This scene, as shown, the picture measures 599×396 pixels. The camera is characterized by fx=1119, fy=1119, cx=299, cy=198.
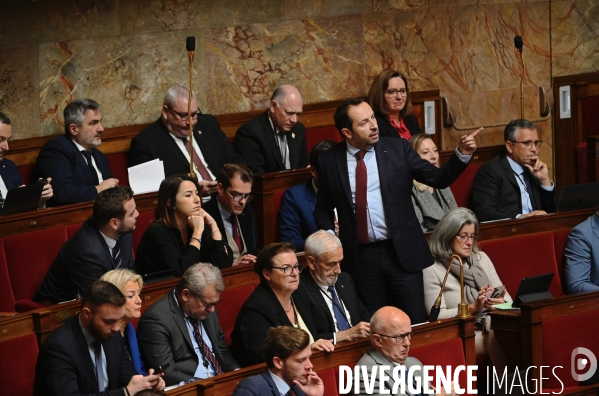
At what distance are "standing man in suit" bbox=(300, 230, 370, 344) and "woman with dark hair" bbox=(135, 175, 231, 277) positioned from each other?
34 cm

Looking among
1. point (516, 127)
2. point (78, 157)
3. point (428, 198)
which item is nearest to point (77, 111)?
point (78, 157)

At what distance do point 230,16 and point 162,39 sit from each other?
314 mm

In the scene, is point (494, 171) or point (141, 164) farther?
point (494, 171)

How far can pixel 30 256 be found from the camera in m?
3.23

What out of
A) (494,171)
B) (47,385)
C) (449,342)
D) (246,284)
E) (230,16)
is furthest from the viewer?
(230,16)

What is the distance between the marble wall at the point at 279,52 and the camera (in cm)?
398

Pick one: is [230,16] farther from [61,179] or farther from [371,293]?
[371,293]

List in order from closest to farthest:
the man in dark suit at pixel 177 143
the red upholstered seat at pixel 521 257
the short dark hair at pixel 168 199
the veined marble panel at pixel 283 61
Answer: the short dark hair at pixel 168 199 → the red upholstered seat at pixel 521 257 → the man in dark suit at pixel 177 143 → the veined marble panel at pixel 283 61

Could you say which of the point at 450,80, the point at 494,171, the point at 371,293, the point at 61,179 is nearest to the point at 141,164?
the point at 61,179

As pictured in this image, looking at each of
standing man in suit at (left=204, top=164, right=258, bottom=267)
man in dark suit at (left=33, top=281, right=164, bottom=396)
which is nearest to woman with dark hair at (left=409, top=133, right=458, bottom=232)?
standing man in suit at (left=204, top=164, right=258, bottom=267)

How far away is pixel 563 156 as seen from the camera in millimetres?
5098

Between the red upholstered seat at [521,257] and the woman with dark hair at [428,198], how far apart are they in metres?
0.27

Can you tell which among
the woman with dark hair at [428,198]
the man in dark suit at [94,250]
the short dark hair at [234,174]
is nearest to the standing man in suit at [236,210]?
the short dark hair at [234,174]

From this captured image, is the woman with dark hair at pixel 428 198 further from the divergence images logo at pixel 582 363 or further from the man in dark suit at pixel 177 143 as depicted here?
the divergence images logo at pixel 582 363
